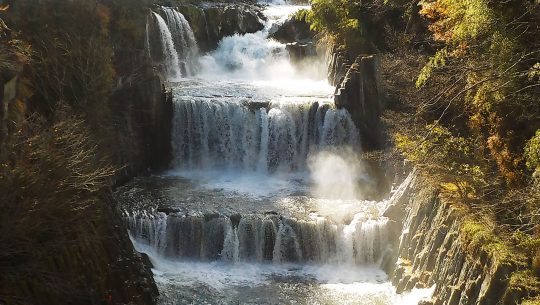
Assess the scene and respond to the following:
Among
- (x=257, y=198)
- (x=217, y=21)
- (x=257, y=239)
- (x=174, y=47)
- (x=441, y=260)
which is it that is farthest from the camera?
(x=217, y=21)

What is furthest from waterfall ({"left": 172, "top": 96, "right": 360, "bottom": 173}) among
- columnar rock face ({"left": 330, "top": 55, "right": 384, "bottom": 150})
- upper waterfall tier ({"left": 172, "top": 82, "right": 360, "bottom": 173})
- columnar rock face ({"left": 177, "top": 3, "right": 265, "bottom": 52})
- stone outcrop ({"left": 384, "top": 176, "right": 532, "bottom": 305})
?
columnar rock face ({"left": 177, "top": 3, "right": 265, "bottom": 52})

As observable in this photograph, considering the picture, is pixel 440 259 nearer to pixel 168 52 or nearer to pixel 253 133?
pixel 253 133

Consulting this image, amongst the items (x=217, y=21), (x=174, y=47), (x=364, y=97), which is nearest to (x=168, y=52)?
(x=174, y=47)

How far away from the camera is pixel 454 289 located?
13.2m

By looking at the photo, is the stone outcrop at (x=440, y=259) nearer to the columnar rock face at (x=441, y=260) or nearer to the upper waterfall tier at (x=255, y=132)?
the columnar rock face at (x=441, y=260)

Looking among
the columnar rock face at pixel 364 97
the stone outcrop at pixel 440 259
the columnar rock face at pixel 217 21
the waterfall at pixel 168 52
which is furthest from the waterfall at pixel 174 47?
the stone outcrop at pixel 440 259

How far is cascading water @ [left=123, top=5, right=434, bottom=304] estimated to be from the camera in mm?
17562

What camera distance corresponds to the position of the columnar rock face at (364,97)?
23.7m

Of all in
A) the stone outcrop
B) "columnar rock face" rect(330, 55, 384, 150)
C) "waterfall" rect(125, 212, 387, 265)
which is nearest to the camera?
the stone outcrop

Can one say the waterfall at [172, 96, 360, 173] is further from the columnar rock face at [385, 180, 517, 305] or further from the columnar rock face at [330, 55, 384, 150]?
the columnar rock face at [385, 180, 517, 305]

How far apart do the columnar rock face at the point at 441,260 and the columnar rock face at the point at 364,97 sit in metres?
5.81

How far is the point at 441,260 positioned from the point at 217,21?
80.0 ft

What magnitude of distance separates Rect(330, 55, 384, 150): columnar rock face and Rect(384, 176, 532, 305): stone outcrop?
572 cm

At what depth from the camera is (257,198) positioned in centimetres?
2169
